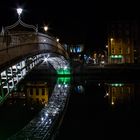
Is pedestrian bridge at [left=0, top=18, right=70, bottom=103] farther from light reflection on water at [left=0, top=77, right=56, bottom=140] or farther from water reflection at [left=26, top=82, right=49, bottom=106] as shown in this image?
water reflection at [left=26, top=82, right=49, bottom=106]

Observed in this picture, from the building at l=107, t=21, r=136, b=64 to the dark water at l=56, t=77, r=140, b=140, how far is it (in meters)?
31.2

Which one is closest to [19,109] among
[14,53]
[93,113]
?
[93,113]

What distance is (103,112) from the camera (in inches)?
1727

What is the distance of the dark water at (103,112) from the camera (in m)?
33.3

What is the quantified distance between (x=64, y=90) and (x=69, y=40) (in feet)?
146

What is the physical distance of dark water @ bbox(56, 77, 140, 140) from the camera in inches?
1313

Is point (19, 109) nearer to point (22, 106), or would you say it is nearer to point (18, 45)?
point (22, 106)

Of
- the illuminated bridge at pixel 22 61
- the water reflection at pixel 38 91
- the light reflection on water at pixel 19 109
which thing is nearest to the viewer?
the illuminated bridge at pixel 22 61

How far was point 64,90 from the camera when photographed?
211 feet

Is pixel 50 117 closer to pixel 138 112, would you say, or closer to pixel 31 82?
pixel 138 112

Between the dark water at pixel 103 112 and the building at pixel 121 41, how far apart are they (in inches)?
1229

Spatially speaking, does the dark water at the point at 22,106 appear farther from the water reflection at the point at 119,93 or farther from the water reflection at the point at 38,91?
the water reflection at the point at 119,93

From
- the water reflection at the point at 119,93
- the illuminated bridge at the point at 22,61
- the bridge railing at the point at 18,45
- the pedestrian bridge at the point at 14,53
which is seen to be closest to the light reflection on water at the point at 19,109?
the illuminated bridge at the point at 22,61

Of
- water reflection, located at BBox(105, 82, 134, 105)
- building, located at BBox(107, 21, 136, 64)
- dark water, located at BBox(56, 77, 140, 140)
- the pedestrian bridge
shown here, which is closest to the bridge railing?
the pedestrian bridge
